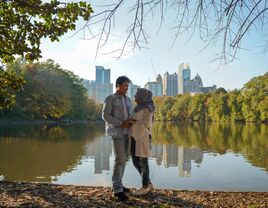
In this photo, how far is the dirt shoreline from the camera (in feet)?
14.5

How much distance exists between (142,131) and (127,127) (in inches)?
8.6

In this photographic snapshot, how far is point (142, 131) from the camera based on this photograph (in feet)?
16.0

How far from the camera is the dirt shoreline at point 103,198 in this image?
14.5 ft

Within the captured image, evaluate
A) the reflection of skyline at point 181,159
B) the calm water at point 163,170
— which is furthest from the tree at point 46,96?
the reflection of skyline at point 181,159

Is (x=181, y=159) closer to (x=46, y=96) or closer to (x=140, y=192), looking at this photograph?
(x=140, y=192)

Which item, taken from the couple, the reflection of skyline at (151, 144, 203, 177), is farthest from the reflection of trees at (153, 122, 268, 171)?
the couple

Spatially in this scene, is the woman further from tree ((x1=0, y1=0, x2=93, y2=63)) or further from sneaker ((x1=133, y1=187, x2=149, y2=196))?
tree ((x1=0, y1=0, x2=93, y2=63))

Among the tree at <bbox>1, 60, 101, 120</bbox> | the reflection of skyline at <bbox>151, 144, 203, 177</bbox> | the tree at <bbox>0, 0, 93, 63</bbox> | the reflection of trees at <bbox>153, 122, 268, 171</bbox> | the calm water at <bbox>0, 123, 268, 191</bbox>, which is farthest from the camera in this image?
the tree at <bbox>1, 60, 101, 120</bbox>

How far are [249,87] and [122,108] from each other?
69858 mm

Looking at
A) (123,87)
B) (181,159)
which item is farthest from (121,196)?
(181,159)

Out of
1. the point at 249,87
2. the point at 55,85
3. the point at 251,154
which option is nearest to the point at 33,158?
the point at 251,154

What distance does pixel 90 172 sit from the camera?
10922 mm

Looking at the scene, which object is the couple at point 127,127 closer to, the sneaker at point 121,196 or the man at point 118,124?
the man at point 118,124

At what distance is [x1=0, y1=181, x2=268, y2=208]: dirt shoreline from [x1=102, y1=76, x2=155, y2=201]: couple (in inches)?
11.5
